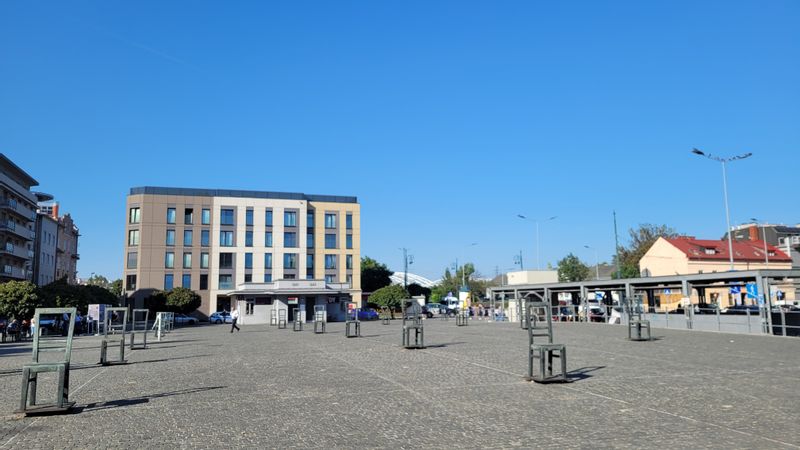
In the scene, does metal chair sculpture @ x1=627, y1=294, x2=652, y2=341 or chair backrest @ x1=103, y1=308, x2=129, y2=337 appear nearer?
chair backrest @ x1=103, y1=308, x2=129, y2=337

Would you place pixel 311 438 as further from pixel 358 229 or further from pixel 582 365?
pixel 358 229

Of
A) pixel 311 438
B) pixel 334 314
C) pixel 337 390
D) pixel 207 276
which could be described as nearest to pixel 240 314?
pixel 334 314

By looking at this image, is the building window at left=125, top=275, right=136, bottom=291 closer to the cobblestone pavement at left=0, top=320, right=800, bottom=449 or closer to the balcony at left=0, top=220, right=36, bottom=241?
the balcony at left=0, top=220, right=36, bottom=241

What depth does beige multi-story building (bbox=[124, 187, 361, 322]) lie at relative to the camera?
253 ft

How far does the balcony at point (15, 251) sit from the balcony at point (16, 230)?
60.5 inches

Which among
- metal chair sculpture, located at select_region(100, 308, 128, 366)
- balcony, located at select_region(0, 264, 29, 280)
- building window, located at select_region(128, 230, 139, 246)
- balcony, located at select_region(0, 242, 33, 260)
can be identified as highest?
building window, located at select_region(128, 230, 139, 246)

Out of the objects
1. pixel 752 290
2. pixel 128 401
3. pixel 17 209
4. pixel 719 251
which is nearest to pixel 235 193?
pixel 17 209

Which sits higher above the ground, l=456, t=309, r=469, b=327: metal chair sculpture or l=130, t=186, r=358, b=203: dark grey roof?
l=130, t=186, r=358, b=203: dark grey roof

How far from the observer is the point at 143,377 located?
15109 millimetres

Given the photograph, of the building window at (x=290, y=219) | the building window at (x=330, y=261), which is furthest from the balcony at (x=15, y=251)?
the building window at (x=330, y=261)

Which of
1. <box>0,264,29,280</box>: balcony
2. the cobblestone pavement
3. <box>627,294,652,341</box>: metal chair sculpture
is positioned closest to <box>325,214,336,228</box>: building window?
<box>0,264,29,280</box>: balcony

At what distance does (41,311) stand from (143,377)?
5018 mm

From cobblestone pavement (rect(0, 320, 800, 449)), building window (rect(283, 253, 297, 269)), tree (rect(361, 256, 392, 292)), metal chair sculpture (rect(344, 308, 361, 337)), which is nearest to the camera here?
cobblestone pavement (rect(0, 320, 800, 449))

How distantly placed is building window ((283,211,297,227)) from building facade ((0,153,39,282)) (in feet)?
108
